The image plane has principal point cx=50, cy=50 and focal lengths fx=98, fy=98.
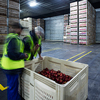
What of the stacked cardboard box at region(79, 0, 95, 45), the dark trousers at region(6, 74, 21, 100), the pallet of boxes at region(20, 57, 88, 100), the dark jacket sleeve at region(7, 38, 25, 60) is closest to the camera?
the pallet of boxes at region(20, 57, 88, 100)

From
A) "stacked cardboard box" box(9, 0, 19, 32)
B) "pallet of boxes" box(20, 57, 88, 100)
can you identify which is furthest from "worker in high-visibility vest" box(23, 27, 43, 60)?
"stacked cardboard box" box(9, 0, 19, 32)

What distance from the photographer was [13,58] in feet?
4.92

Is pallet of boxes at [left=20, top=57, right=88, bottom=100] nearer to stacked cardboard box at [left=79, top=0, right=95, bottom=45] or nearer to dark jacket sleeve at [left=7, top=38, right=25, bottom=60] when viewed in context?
dark jacket sleeve at [left=7, top=38, right=25, bottom=60]

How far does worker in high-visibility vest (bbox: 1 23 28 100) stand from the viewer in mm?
1451

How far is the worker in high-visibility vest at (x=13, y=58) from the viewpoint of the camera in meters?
1.45

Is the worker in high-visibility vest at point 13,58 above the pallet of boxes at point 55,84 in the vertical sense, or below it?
above

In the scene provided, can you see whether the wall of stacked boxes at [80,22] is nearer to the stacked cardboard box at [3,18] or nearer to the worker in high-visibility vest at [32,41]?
the stacked cardboard box at [3,18]

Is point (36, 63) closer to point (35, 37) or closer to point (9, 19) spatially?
point (35, 37)

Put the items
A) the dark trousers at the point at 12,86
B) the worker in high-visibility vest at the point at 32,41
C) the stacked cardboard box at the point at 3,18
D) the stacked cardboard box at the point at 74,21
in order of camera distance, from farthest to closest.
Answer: the stacked cardboard box at the point at 74,21
the stacked cardboard box at the point at 3,18
the worker in high-visibility vest at the point at 32,41
the dark trousers at the point at 12,86

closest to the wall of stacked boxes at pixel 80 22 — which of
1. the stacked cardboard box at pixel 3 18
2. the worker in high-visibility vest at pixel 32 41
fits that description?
the stacked cardboard box at pixel 3 18

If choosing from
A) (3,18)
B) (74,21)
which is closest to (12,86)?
(3,18)

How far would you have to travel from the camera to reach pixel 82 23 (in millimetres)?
11023

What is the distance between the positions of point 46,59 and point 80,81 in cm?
128

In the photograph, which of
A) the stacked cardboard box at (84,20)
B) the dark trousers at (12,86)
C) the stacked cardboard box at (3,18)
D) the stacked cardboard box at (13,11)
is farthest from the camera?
the stacked cardboard box at (84,20)
